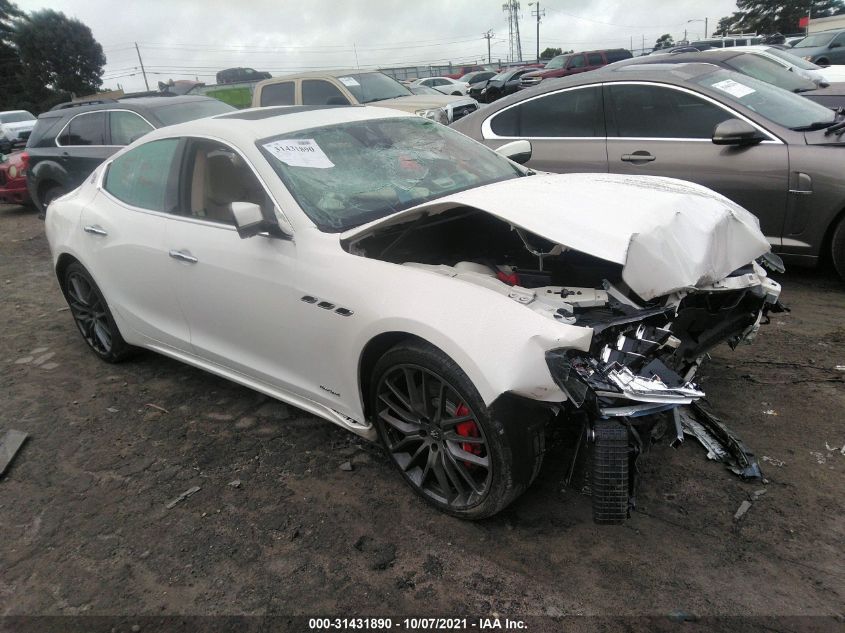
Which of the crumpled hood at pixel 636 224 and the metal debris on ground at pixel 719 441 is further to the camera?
the metal debris on ground at pixel 719 441

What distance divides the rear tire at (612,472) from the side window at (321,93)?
365 inches

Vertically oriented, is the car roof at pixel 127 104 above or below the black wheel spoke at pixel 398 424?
above

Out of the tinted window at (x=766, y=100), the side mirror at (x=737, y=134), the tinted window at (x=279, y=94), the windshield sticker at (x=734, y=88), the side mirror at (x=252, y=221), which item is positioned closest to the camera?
the side mirror at (x=252, y=221)

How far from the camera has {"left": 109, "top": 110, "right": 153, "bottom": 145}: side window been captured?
7.94m

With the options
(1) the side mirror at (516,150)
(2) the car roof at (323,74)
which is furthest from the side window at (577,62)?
(1) the side mirror at (516,150)

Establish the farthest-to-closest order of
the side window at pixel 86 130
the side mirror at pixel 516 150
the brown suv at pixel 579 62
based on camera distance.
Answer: the brown suv at pixel 579 62, the side window at pixel 86 130, the side mirror at pixel 516 150

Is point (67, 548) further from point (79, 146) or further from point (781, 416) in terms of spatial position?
point (79, 146)

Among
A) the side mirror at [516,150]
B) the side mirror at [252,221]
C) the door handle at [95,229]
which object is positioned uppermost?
the side mirror at [252,221]

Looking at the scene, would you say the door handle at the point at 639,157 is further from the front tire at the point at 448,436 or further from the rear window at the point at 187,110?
the rear window at the point at 187,110

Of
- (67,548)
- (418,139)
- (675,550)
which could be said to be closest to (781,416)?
(675,550)

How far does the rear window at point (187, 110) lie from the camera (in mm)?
7961

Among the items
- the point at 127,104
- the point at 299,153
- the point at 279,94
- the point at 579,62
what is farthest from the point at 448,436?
the point at 579,62

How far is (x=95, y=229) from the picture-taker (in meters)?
4.12

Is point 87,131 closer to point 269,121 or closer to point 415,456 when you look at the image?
point 269,121
